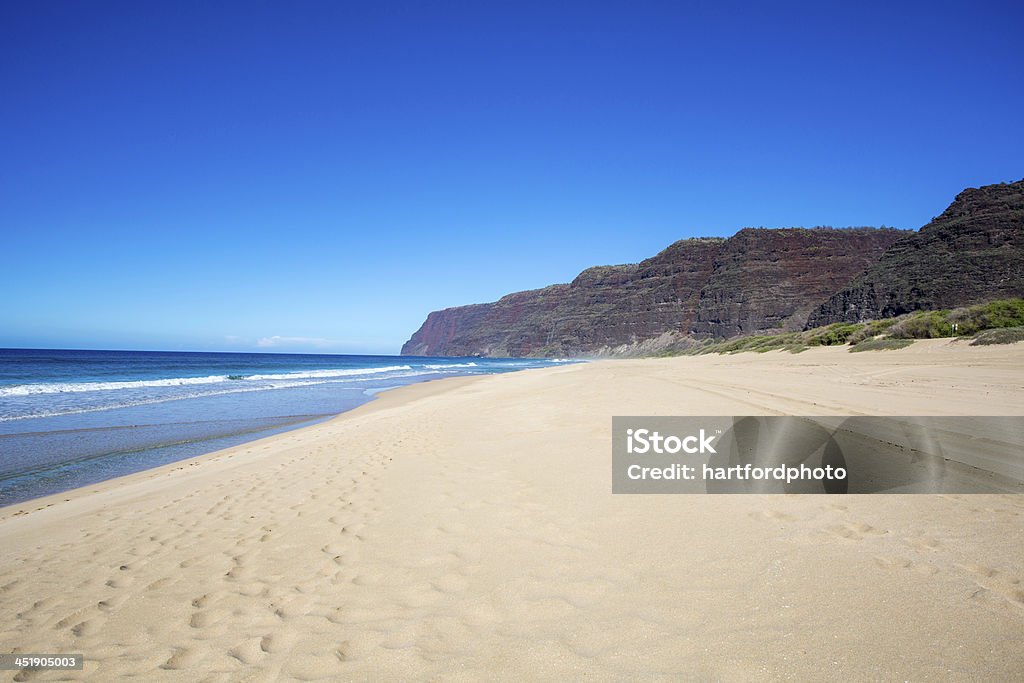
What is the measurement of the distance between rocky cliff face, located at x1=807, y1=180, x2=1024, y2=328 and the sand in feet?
Result: 147

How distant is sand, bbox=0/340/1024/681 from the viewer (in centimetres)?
239

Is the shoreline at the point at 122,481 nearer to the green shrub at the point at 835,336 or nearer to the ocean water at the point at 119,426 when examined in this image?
the ocean water at the point at 119,426

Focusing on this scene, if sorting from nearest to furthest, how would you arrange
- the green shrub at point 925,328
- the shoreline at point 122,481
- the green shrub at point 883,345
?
1. the shoreline at point 122,481
2. the green shrub at point 883,345
3. the green shrub at point 925,328

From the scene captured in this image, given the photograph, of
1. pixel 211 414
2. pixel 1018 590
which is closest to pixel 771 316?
pixel 211 414

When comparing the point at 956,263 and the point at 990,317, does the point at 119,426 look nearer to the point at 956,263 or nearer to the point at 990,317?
the point at 990,317

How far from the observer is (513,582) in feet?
10.8

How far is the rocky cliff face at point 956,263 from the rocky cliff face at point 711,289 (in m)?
32.0

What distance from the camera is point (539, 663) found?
2.44m

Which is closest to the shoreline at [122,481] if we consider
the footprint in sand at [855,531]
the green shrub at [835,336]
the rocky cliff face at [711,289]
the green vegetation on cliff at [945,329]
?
the footprint in sand at [855,531]

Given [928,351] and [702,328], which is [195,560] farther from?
[702,328]

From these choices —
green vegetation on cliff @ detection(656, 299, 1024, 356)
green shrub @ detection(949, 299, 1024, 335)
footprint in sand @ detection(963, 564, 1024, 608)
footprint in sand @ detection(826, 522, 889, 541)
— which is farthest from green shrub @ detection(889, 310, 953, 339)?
footprint in sand @ detection(963, 564, 1024, 608)

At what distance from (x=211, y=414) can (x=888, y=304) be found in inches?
2000

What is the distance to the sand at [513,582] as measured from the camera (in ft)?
7.84

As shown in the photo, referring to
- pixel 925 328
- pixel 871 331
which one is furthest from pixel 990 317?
pixel 871 331
